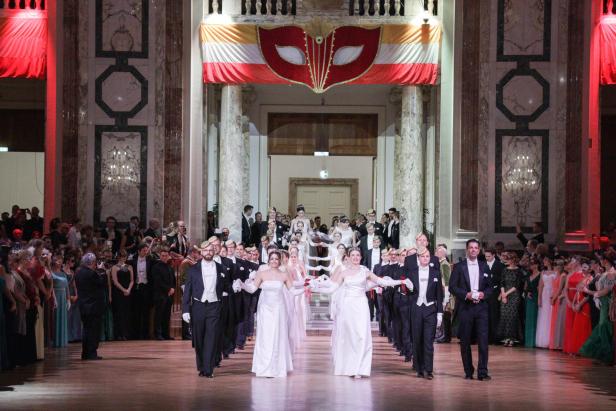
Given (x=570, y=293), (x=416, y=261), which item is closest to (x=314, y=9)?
(x=570, y=293)

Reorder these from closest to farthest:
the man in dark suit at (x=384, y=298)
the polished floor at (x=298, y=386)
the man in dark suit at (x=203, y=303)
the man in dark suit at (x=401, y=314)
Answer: the polished floor at (x=298, y=386) < the man in dark suit at (x=203, y=303) < the man in dark suit at (x=401, y=314) < the man in dark suit at (x=384, y=298)

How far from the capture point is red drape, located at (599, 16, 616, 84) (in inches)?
871

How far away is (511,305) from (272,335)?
19.2ft

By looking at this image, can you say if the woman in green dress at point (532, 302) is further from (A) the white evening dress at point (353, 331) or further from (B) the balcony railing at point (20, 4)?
(B) the balcony railing at point (20, 4)

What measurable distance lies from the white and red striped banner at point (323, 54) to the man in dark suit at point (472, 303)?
10036 millimetres

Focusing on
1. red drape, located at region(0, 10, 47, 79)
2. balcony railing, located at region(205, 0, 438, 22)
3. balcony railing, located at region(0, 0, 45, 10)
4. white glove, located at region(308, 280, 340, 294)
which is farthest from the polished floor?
balcony railing, located at region(205, 0, 438, 22)

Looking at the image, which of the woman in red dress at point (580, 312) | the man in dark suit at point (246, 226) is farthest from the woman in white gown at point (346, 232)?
the woman in red dress at point (580, 312)

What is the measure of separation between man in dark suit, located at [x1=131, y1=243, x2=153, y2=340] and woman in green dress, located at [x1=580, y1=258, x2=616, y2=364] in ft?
23.3

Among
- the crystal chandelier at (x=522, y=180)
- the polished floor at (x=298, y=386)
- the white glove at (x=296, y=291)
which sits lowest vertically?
the polished floor at (x=298, y=386)

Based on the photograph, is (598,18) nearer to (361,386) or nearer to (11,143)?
(361,386)

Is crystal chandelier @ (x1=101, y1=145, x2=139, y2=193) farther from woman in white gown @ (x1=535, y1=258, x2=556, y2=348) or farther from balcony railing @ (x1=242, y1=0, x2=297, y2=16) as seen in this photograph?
woman in white gown @ (x1=535, y1=258, x2=556, y2=348)

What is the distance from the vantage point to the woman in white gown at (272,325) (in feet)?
44.6

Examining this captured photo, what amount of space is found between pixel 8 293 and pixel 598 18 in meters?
13.8

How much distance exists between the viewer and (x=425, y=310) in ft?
44.9
